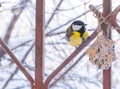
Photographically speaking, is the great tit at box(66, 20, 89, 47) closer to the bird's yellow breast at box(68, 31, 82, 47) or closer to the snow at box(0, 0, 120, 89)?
the bird's yellow breast at box(68, 31, 82, 47)

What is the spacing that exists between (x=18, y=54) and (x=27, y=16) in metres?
0.17

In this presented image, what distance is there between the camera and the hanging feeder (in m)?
0.90

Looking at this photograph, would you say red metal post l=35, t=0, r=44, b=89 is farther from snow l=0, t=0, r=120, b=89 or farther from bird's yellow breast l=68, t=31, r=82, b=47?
snow l=0, t=0, r=120, b=89

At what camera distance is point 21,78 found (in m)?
1.35

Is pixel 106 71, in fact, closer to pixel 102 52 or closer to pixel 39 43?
pixel 102 52

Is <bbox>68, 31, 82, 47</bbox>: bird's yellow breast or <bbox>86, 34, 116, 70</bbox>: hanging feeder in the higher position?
<bbox>68, 31, 82, 47</bbox>: bird's yellow breast

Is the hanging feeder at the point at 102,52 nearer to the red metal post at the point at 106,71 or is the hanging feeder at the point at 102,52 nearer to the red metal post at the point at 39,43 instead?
the red metal post at the point at 106,71

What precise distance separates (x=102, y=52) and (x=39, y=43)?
8.1 inches

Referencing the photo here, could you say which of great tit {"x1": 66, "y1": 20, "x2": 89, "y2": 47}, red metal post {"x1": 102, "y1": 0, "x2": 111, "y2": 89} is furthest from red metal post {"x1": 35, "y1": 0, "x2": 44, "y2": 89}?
red metal post {"x1": 102, "y1": 0, "x2": 111, "y2": 89}

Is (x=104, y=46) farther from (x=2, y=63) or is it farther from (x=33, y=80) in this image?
(x=2, y=63)

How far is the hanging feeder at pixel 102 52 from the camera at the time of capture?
35.4 inches

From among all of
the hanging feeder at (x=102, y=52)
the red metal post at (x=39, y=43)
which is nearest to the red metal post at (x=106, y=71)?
the hanging feeder at (x=102, y=52)

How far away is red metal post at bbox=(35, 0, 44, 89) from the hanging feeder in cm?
16

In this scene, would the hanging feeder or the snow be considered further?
the snow
